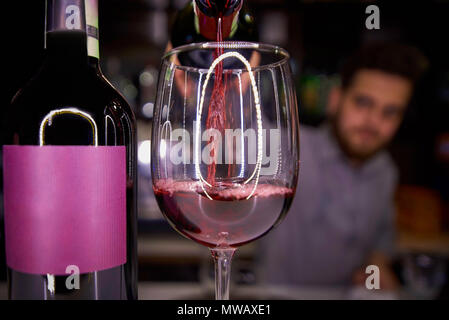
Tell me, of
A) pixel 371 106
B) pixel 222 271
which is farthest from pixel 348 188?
pixel 222 271

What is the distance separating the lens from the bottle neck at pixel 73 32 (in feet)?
0.95

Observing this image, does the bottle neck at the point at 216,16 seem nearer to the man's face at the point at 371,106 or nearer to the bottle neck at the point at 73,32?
the bottle neck at the point at 73,32

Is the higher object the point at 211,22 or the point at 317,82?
the point at 317,82

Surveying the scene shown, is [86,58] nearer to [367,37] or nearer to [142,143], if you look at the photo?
[142,143]

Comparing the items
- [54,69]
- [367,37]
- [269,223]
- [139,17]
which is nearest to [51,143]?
[54,69]

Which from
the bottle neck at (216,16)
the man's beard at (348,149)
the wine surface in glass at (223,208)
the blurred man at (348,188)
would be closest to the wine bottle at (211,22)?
the bottle neck at (216,16)

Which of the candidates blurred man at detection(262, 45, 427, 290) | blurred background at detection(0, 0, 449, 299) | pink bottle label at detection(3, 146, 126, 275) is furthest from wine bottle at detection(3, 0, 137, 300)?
blurred background at detection(0, 0, 449, 299)

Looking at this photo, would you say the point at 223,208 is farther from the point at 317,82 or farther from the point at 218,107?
the point at 317,82

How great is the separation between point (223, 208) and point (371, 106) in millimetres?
1328

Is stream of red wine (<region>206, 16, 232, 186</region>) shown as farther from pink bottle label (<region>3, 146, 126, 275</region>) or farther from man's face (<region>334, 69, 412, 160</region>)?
man's face (<region>334, 69, 412, 160</region>)

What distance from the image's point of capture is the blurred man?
1.47 m

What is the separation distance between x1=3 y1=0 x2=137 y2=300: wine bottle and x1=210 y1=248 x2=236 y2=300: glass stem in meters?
0.07

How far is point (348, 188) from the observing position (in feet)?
5.33

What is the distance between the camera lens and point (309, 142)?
1637mm
